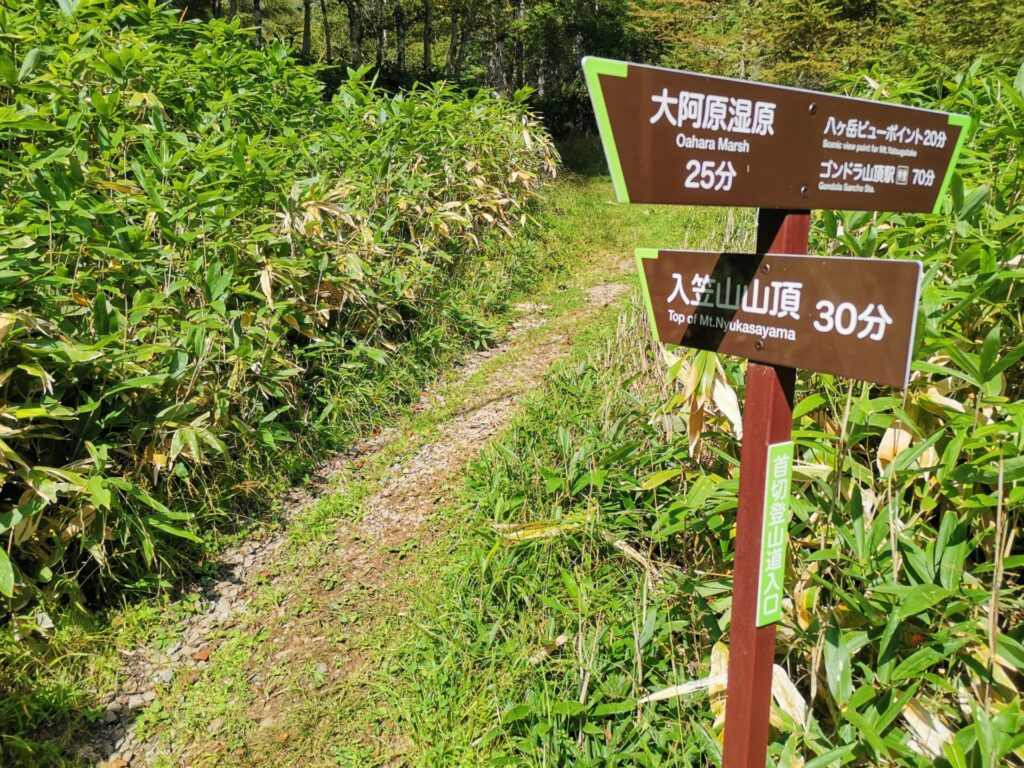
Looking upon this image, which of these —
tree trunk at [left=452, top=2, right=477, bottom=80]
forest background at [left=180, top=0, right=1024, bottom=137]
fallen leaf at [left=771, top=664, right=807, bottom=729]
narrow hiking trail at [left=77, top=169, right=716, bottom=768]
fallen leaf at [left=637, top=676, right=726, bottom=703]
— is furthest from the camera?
tree trunk at [left=452, top=2, right=477, bottom=80]

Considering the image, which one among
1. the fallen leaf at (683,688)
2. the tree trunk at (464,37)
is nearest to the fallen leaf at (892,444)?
the fallen leaf at (683,688)

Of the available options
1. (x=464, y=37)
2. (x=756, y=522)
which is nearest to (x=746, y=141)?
(x=756, y=522)

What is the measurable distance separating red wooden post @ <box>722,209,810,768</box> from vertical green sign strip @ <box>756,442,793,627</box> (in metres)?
0.01

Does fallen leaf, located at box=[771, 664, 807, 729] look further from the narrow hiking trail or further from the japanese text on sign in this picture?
the narrow hiking trail

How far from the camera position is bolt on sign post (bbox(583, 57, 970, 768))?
1239 millimetres

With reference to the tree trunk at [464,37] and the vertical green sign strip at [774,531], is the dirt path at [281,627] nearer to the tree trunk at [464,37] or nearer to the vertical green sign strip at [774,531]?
the vertical green sign strip at [774,531]

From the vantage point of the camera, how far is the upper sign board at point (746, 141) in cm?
125

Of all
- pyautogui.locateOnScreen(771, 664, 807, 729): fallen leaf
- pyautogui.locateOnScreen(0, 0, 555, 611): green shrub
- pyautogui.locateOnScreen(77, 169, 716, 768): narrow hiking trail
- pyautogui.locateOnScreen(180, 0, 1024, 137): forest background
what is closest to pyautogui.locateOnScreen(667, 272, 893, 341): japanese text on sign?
pyautogui.locateOnScreen(771, 664, 807, 729): fallen leaf

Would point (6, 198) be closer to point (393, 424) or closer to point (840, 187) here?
point (393, 424)

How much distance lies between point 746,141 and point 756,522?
0.80 metres

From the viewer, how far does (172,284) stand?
3.43 m

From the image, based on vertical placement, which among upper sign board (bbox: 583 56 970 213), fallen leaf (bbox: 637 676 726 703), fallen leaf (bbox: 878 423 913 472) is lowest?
fallen leaf (bbox: 637 676 726 703)

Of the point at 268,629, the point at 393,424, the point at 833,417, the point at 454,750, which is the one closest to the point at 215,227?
the point at 393,424

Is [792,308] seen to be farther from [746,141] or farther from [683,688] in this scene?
[683,688]
